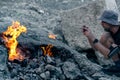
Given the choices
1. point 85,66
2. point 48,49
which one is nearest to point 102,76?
point 85,66

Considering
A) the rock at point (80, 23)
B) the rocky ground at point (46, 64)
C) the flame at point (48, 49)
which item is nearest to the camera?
the rocky ground at point (46, 64)

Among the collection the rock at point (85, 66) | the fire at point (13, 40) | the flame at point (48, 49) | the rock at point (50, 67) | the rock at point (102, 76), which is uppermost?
the fire at point (13, 40)

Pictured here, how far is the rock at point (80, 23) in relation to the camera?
7.91 metres

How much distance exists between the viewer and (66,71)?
645 centimetres

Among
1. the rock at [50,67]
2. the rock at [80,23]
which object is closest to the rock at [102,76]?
the rock at [50,67]

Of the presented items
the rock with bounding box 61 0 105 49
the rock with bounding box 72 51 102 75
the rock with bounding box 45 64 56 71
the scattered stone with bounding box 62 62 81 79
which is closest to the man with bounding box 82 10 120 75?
the rock with bounding box 72 51 102 75

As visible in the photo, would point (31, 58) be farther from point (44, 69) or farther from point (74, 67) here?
point (74, 67)

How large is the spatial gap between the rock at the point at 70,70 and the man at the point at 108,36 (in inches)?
24.6

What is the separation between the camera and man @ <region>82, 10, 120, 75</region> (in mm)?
6520

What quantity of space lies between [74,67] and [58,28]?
6.89 ft

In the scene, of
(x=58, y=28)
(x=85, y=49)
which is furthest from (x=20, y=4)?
(x=85, y=49)

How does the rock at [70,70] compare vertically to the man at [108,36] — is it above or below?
below

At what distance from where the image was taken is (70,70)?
21.3ft

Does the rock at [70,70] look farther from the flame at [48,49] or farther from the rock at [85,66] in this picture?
the flame at [48,49]
